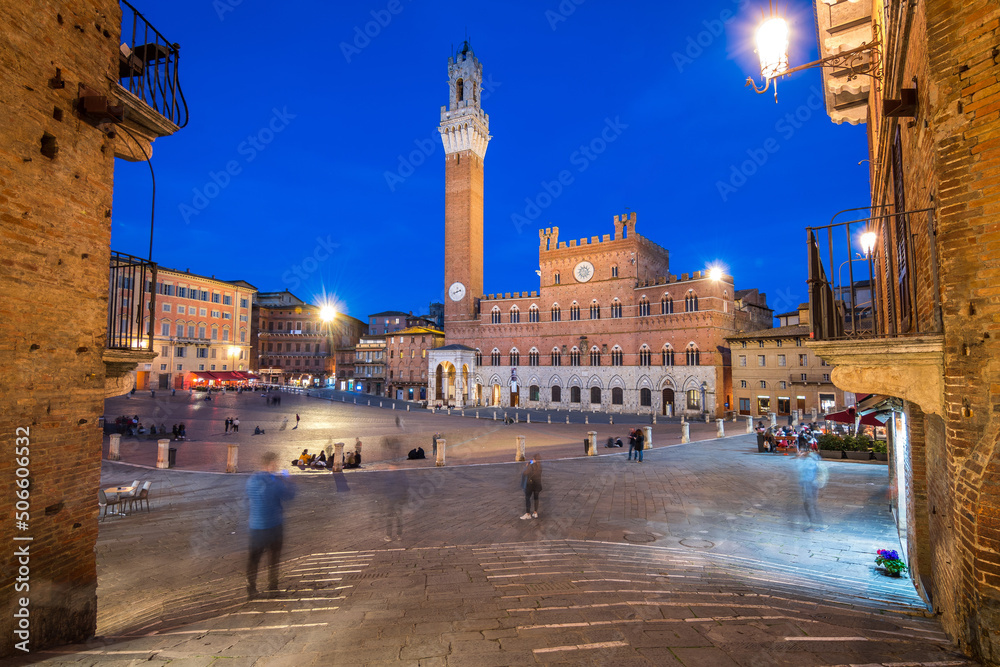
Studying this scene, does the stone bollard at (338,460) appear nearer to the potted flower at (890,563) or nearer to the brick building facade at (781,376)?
the potted flower at (890,563)

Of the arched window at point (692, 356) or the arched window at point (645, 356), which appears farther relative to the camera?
the arched window at point (645, 356)

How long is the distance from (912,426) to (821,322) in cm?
272

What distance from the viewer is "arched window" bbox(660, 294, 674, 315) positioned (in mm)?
40375

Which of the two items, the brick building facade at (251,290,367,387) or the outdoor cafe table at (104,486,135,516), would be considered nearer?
the outdoor cafe table at (104,486,135,516)

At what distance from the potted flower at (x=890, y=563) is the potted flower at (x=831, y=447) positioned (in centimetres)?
1058

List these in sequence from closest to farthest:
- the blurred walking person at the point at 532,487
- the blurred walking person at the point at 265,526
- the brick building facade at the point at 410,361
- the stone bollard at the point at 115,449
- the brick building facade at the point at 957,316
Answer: the brick building facade at the point at 957,316 < the blurred walking person at the point at 265,526 < the blurred walking person at the point at 532,487 < the stone bollard at the point at 115,449 < the brick building facade at the point at 410,361

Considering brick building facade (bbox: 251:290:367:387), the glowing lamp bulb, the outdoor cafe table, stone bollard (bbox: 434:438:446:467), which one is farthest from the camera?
brick building facade (bbox: 251:290:367:387)

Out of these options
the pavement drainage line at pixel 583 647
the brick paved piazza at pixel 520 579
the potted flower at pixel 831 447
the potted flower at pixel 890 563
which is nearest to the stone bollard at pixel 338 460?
the brick paved piazza at pixel 520 579

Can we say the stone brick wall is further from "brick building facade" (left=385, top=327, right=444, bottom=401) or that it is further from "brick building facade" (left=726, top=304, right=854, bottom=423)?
"brick building facade" (left=385, top=327, right=444, bottom=401)

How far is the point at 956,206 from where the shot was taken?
3.47 metres

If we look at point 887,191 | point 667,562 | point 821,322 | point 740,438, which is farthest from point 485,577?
point 740,438

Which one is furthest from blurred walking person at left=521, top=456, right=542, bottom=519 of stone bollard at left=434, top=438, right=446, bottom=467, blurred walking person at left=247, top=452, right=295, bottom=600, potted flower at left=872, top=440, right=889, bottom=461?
potted flower at left=872, top=440, right=889, bottom=461

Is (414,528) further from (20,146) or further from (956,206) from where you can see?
(956,206)

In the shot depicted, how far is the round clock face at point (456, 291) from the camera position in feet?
169
